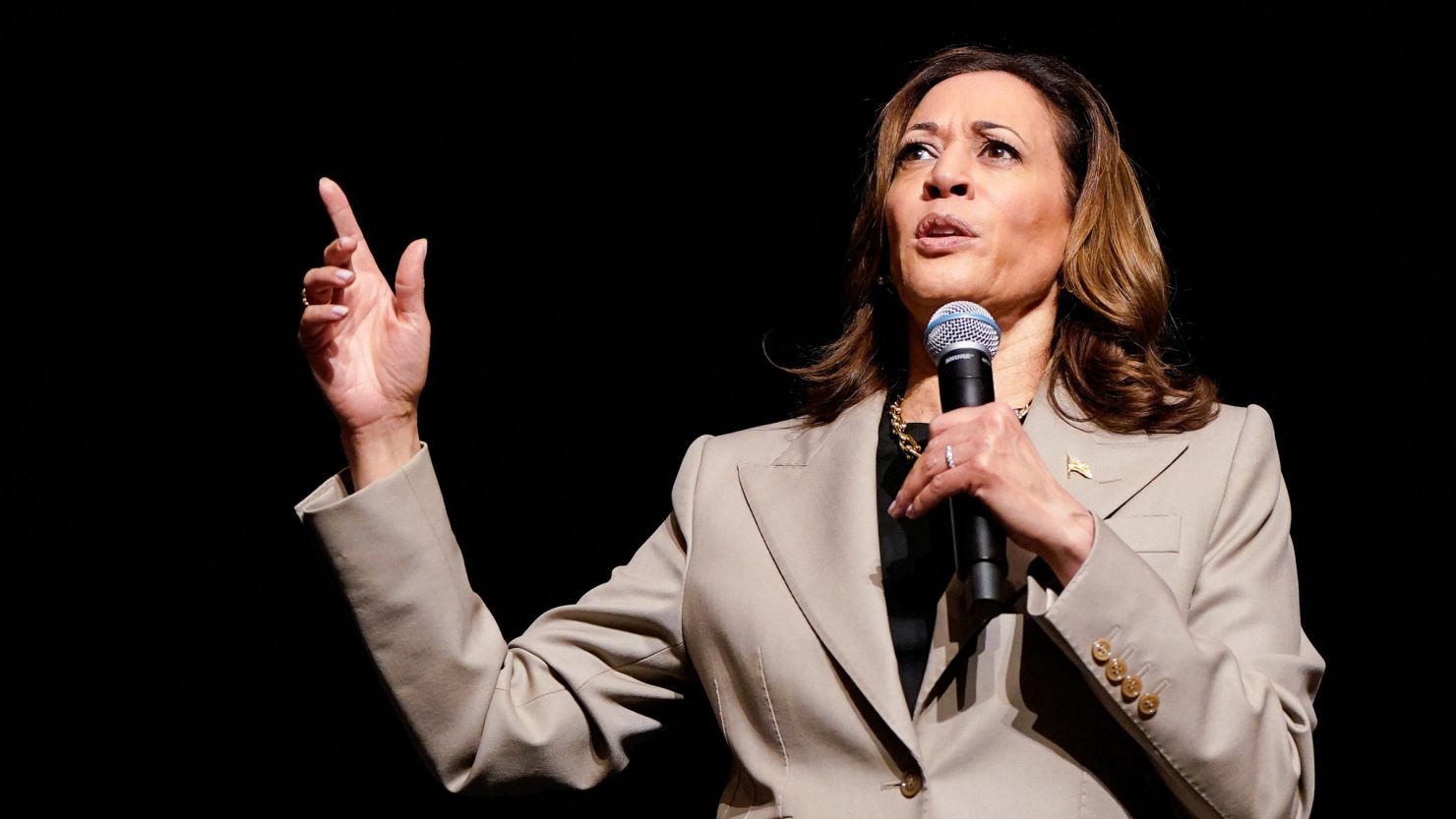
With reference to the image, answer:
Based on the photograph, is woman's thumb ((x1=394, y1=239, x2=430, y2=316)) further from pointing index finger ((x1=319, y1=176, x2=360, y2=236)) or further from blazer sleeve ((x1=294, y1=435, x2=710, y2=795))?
blazer sleeve ((x1=294, y1=435, x2=710, y2=795))

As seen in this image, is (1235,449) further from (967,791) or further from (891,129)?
(891,129)

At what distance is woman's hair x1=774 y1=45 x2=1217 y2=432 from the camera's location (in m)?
2.30

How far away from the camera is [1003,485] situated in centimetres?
179

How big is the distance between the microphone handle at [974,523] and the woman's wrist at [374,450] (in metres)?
0.70

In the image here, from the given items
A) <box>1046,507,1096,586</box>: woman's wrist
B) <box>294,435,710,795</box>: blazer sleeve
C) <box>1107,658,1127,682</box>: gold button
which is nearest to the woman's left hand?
<box>1046,507,1096,586</box>: woman's wrist

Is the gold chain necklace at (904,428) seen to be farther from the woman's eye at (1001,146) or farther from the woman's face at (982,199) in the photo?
the woman's eye at (1001,146)

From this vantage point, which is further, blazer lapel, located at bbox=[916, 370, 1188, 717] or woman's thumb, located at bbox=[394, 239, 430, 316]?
woman's thumb, located at bbox=[394, 239, 430, 316]

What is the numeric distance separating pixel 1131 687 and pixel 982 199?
828 mm

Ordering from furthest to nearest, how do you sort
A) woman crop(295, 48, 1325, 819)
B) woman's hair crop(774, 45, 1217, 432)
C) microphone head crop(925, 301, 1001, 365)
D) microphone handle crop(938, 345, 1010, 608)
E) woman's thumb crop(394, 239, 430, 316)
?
woman's hair crop(774, 45, 1217, 432) < woman's thumb crop(394, 239, 430, 316) < microphone head crop(925, 301, 1001, 365) < woman crop(295, 48, 1325, 819) < microphone handle crop(938, 345, 1010, 608)

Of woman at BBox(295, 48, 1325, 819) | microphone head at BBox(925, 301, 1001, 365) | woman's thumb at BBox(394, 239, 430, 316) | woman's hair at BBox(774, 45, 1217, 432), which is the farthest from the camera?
woman's hair at BBox(774, 45, 1217, 432)

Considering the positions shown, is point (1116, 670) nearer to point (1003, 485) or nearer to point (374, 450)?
point (1003, 485)

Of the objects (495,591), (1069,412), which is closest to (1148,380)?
(1069,412)

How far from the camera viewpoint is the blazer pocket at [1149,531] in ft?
6.66

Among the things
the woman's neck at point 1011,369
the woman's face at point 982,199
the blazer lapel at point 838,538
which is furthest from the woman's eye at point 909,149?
the blazer lapel at point 838,538
